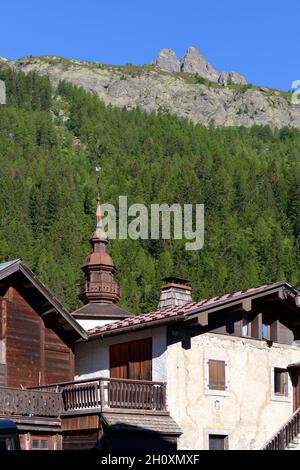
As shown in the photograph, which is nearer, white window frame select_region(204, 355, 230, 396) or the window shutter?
white window frame select_region(204, 355, 230, 396)

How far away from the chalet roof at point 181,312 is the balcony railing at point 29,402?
10.2 feet

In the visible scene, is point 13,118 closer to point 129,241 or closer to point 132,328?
point 129,241

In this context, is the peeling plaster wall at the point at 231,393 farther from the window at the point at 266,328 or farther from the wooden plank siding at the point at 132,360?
the wooden plank siding at the point at 132,360

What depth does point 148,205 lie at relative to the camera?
16138cm

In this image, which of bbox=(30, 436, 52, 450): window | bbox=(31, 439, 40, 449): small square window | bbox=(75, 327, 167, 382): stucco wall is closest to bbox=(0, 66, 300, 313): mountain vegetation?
bbox=(75, 327, 167, 382): stucco wall

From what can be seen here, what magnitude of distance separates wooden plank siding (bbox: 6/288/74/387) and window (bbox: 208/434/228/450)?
489 centimetres

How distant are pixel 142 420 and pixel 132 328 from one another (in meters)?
A: 3.22

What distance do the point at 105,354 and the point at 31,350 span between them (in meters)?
2.49

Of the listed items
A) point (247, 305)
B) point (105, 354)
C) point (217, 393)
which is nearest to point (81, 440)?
point (105, 354)

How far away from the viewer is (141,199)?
162625 mm

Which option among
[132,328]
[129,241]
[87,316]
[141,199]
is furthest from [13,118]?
[132,328]

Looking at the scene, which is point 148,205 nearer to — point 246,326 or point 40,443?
point 246,326

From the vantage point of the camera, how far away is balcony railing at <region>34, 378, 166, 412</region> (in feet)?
→ 92.2

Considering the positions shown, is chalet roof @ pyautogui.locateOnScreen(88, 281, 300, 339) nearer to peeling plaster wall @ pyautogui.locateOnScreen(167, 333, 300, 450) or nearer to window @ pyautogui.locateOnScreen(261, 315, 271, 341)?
peeling plaster wall @ pyautogui.locateOnScreen(167, 333, 300, 450)
